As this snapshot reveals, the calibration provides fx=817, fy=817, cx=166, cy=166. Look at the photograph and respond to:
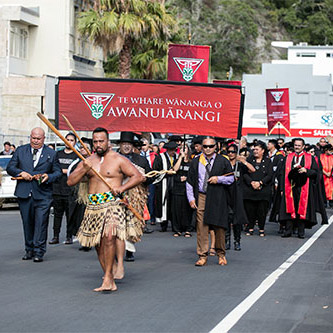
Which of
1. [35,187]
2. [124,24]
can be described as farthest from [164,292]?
[124,24]

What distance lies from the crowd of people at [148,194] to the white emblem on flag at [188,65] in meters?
3.30

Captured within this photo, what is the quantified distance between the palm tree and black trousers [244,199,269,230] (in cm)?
1793

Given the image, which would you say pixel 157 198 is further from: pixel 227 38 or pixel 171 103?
pixel 227 38

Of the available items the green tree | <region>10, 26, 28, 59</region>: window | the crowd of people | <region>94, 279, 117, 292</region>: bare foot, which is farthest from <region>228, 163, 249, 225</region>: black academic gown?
the green tree

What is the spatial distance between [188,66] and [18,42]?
18746 mm

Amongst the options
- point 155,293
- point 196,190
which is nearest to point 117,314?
point 155,293

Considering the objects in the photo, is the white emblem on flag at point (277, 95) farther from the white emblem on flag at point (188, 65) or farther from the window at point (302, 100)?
the window at point (302, 100)

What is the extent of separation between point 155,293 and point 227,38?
67.9m

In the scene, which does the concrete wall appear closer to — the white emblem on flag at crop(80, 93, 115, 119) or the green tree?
the green tree

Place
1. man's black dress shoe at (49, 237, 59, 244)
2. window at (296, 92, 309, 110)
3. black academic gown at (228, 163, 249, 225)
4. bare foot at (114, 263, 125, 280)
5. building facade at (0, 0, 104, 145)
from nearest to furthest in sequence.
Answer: bare foot at (114, 263, 125, 280), black academic gown at (228, 163, 249, 225), man's black dress shoe at (49, 237, 59, 244), building facade at (0, 0, 104, 145), window at (296, 92, 309, 110)

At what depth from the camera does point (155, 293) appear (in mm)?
9633

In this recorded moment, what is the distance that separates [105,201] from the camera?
31.9 feet

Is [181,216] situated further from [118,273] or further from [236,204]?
[118,273]

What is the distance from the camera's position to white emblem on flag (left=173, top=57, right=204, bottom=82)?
22.7 metres
